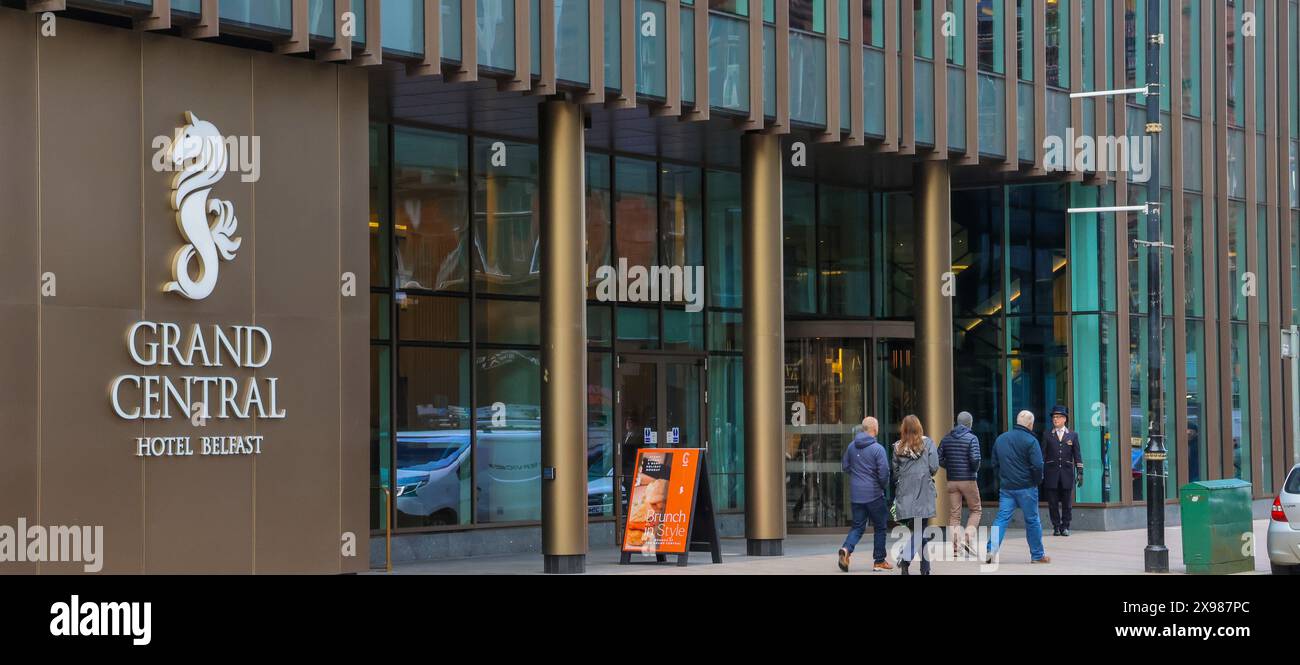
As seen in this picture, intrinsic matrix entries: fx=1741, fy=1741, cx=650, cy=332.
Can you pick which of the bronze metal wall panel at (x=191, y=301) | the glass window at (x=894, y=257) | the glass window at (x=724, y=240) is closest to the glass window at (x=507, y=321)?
the glass window at (x=724, y=240)

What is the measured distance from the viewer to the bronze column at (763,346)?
932 inches

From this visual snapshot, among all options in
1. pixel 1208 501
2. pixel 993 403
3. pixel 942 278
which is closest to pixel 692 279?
pixel 942 278

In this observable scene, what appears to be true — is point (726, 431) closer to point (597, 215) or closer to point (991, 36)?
point (597, 215)

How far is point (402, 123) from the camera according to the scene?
23250 mm

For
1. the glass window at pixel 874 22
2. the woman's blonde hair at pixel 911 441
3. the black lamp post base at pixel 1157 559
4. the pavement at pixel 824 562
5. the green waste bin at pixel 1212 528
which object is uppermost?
the glass window at pixel 874 22

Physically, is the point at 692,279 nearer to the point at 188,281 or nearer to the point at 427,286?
the point at 427,286

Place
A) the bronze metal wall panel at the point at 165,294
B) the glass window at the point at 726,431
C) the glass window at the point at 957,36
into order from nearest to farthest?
the bronze metal wall panel at the point at 165,294 < the glass window at the point at 957,36 < the glass window at the point at 726,431

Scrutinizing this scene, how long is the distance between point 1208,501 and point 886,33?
29.9ft

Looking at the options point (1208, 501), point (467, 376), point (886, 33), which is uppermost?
point (886, 33)

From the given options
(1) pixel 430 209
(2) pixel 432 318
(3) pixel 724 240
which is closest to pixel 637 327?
(3) pixel 724 240

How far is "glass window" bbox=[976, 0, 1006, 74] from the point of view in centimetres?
2755

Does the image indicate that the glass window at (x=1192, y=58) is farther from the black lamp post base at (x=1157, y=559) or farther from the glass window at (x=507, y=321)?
the glass window at (x=507, y=321)

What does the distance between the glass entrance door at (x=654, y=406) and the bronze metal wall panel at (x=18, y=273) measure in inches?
449

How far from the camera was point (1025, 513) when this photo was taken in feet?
71.5
